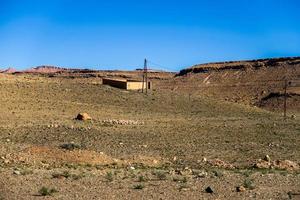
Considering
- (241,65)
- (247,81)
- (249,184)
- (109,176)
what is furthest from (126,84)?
(241,65)

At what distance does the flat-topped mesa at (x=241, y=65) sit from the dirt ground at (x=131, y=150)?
5701 cm

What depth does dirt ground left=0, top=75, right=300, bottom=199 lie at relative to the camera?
1673 centimetres

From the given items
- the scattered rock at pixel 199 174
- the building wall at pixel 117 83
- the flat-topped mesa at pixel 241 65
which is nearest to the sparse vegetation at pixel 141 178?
the scattered rock at pixel 199 174

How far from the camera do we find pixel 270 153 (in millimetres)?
28656

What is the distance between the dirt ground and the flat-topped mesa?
57013 millimetres

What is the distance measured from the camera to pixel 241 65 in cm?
12281

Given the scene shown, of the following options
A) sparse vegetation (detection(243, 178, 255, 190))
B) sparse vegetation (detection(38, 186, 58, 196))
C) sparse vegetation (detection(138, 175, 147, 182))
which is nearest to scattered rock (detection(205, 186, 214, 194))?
sparse vegetation (detection(243, 178, 255, 190))

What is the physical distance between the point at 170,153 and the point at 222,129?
13715mm

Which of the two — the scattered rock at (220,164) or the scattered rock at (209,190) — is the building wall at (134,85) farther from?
the scattered rock at (209,190)

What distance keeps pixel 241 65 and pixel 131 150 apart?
317 feet

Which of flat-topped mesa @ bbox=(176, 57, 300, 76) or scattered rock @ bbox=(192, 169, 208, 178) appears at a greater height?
flat-topped mesa @ bbox=(176, 57, 300, 76)

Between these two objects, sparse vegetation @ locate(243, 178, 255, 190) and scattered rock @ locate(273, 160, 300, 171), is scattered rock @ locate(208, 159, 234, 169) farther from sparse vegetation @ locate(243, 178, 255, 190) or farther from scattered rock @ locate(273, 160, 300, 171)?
sparse vegetation @ locate(243, 178, 255, 190)

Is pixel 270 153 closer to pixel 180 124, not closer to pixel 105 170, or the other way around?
pixel 105 170

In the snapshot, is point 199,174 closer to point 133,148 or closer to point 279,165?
point 279,165
